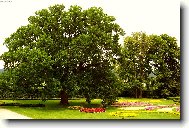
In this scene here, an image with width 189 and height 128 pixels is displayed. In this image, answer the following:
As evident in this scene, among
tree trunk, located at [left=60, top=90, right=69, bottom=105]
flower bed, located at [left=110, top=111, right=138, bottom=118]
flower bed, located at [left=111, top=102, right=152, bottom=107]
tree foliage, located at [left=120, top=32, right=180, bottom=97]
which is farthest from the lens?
tree trunk, located at [left=60, top=90, right=69, bottom=105]

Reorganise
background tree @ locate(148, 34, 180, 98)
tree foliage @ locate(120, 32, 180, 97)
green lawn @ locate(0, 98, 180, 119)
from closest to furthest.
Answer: green lawn @ locate(0, 98, 180, 119) < background tree @ locate(148, 34, 180, 98) < tree foliage @ locate(120, 32, 180, 97)

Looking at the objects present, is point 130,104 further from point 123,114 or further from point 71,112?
point 71,112

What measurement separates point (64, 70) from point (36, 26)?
1.72 metres

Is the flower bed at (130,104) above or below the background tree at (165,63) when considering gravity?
below

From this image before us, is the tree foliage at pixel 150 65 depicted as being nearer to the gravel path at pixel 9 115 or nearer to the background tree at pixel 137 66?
the background tree at pixel 137 66

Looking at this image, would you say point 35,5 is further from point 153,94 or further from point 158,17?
point 153,94

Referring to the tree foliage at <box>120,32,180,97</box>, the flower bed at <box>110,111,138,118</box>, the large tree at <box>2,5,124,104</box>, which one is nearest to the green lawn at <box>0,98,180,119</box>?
the flower bed at <box>110,111,138,118</box>

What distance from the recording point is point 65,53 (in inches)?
563

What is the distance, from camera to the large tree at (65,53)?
1400 centimetres

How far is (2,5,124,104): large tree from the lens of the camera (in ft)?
45.9

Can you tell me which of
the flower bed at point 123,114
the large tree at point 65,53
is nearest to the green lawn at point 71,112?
the flower bed at point 123,114

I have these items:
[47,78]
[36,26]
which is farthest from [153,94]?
[36,26]

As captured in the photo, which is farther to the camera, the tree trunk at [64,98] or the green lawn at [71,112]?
the tree trunk at [64,98]

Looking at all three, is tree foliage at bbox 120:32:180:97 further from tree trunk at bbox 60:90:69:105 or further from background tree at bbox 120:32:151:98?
tree trunk at bbox 60:90:69:105
